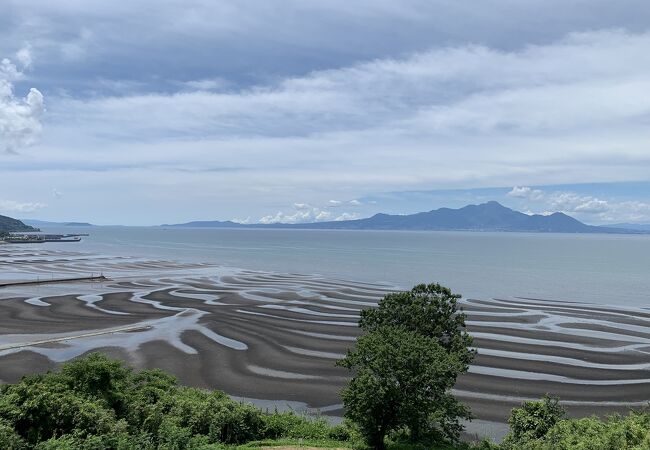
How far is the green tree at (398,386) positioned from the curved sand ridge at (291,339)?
12.2 meters

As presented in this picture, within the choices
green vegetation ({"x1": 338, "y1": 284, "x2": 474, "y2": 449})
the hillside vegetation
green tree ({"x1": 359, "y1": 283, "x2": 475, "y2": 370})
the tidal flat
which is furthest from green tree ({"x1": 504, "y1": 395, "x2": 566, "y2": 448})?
the tidal flat

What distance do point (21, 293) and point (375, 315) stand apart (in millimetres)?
79884

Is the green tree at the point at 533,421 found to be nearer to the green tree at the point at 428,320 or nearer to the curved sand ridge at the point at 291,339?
the green tree at the point at 428,320

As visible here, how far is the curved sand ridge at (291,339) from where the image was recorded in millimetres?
42500

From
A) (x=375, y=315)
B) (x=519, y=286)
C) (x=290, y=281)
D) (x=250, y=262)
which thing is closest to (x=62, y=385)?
(x=375, y=315)

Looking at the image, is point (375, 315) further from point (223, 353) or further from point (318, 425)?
point (223, 353)

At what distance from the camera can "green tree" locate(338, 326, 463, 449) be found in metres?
25.2

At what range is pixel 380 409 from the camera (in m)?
25.5

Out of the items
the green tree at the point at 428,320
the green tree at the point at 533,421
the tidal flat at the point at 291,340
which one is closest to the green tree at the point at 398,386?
the green tree at the point at 428,320

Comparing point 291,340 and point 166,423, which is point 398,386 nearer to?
point 166,423

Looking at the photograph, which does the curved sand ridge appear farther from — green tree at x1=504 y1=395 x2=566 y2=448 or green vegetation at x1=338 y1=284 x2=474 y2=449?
green vegetation at x1=338 y1=284 x2=474 y2=449

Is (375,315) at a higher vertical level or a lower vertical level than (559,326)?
higher

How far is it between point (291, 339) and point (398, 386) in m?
33.4

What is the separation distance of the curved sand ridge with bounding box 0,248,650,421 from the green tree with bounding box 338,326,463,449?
1221cm
